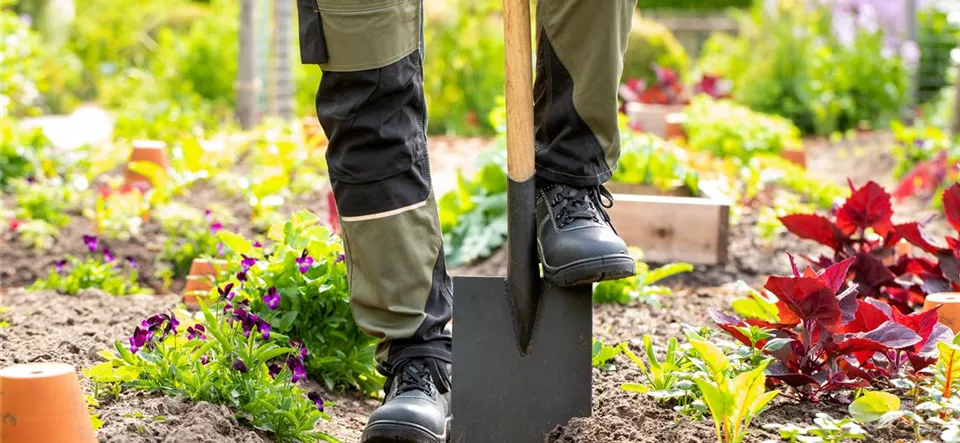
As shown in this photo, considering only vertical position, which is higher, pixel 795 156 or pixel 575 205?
pixel 575 205

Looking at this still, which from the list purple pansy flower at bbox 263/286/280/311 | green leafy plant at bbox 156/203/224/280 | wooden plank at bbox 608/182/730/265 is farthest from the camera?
wooden plank at bbox 608/182/730/265

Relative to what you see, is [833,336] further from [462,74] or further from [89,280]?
[462,74]

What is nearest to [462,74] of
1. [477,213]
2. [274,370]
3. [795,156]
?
[795,156]

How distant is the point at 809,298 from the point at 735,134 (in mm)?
4042

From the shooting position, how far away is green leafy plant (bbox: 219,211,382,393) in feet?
7.96

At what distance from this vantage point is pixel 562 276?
2029 millimetres

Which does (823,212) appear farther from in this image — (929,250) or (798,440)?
(798,440)

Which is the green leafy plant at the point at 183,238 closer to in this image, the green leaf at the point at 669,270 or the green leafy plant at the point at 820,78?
the green leaf at the point at 669,270

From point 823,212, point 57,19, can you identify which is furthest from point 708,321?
point 57,19

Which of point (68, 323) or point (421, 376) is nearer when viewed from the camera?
point (421, 376)

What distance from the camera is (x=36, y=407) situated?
1.58 m

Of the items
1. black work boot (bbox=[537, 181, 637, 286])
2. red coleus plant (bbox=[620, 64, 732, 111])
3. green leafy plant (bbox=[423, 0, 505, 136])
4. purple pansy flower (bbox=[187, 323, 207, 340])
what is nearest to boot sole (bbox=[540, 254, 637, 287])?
black work boot (bbox=[537, 181, 637, 286])

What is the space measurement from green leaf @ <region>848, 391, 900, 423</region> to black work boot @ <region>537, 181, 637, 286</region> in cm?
48

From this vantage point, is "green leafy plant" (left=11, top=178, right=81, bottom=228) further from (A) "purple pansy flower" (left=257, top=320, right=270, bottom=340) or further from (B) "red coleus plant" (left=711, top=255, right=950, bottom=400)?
(B) "red coleus plant" (left=711, top=255, right=950, bottom=400)
